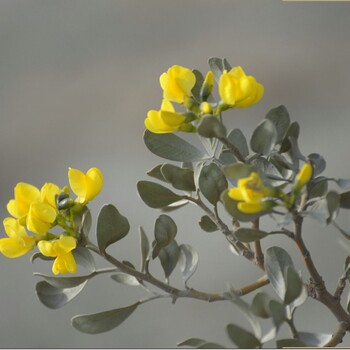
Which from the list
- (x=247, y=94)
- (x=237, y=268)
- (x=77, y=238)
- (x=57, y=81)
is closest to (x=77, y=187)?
(x=77, y=238)

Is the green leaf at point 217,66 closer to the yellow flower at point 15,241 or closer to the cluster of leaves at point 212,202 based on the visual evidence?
the cluster of leaves at point 212,202

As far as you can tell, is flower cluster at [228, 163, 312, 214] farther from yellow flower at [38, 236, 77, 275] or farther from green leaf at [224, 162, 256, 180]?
yellow flower at [38, 236, 77, 275]

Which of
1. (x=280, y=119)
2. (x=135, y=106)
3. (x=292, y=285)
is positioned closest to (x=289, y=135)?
(x=280, y=119)

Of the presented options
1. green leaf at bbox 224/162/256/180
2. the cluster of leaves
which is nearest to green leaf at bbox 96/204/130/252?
the cluster of leaves

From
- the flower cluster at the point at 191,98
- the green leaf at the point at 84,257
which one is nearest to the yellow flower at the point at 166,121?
the flower cluster at the point at 191,98

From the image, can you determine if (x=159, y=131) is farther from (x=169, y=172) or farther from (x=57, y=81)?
(x=57, y=81)

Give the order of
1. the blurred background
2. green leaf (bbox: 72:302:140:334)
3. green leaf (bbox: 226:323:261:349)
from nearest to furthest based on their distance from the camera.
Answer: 1. green leaf (bbox: 226:323:261:349)
2. green leaf (bbox: 72:302:140:334)
3. the blurred background

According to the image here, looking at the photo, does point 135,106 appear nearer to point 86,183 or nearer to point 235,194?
point 86,183
